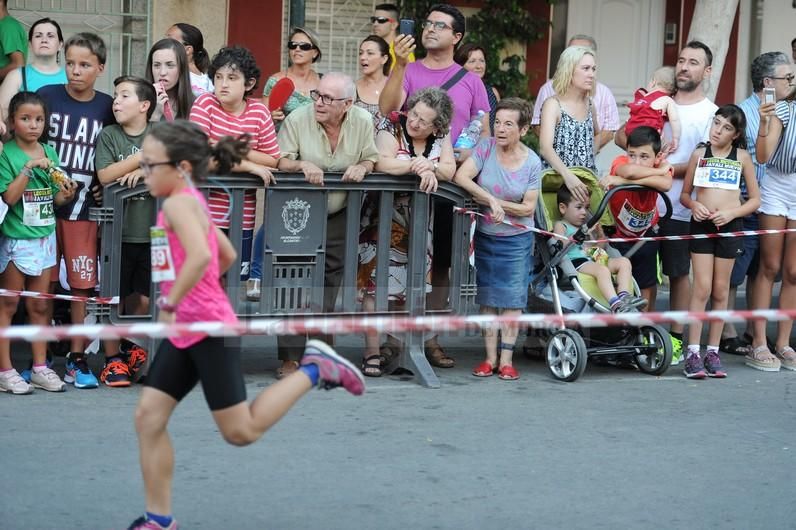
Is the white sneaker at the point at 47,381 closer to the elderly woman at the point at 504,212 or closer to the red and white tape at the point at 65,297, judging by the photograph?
the red and white tape at the point at 65,297

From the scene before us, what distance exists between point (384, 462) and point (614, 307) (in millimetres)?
2661

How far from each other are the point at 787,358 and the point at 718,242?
1091 mm

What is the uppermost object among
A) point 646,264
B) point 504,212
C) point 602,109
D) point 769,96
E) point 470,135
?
point 769,96

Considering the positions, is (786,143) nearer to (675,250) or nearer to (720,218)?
(720,218)

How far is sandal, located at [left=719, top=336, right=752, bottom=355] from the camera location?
960 centimetres

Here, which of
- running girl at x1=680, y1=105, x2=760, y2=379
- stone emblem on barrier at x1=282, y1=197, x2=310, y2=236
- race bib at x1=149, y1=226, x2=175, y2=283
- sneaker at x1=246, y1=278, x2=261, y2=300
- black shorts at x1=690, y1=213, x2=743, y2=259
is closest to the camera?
race bib at x1=149, y1=226, x2=175, y2=283

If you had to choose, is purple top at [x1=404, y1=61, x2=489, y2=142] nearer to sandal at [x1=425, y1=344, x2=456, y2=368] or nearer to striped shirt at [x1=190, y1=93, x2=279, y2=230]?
striped shirt at [x1=190, y1=93, x2=279, y2=230]

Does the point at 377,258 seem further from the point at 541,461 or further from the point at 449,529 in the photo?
the point at 449,529

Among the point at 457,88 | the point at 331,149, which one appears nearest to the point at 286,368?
the point at 331,149

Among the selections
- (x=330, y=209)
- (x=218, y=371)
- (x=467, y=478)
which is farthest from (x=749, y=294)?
(x=218, y=371)

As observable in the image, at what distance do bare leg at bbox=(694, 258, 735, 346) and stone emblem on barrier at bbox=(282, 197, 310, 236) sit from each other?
2.94m

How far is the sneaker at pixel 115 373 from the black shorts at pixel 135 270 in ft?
1.33

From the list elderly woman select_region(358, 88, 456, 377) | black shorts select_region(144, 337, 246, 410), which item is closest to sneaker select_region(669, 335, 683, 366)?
elderly woman select_region(358, 88, 456, 377)

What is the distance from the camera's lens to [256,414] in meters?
4.91
